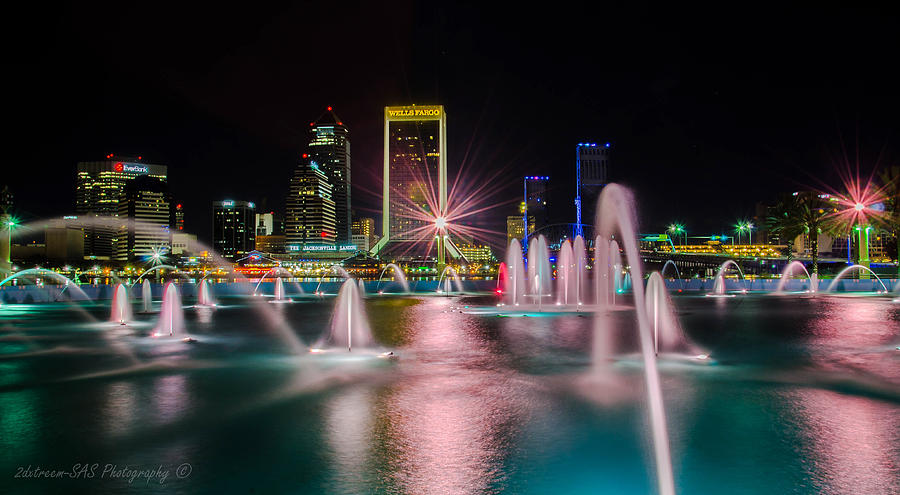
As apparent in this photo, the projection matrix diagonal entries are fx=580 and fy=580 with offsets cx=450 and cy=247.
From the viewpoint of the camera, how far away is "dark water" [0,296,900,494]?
7.03m

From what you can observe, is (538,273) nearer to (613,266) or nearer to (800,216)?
(613,266)

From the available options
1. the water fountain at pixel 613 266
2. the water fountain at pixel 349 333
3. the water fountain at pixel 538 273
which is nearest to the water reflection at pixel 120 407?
the water fountain at pixel 349 333

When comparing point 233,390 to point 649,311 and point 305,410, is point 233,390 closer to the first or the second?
point 305,410

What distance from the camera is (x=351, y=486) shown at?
265 inches

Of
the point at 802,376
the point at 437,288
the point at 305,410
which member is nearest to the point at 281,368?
the point at 305,410

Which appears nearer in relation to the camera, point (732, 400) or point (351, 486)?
point (351, 486)

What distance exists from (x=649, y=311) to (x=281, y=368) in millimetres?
15989

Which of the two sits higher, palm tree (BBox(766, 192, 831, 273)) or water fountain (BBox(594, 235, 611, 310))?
palm tree (BBox(766, 192, 831, 273))

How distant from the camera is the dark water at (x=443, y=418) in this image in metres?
7.03

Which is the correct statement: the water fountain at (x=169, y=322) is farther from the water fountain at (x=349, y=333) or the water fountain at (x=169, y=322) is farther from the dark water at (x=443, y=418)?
the water fountain at (x=349, y=333)

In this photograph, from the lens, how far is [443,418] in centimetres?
964

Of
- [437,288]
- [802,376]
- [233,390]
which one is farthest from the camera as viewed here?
[437,288]

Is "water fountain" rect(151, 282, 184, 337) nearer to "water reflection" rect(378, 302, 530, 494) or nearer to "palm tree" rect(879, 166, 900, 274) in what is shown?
"water reflection" rect(378, 302, 530, 494)

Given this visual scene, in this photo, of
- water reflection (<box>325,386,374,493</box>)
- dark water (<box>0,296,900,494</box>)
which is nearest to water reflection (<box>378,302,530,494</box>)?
dark water (<box>0,296,900,494</box>)
